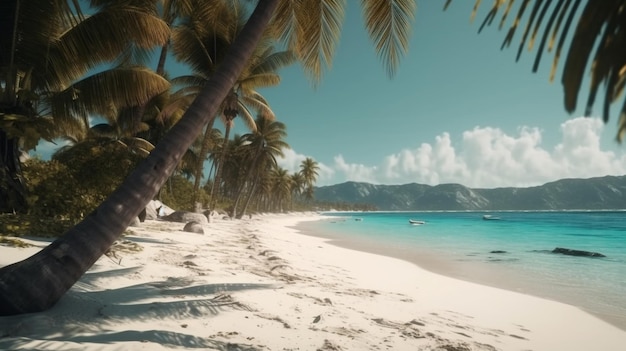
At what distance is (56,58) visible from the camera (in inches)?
272

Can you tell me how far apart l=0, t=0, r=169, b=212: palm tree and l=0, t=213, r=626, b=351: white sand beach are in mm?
2728

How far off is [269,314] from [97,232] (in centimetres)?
183

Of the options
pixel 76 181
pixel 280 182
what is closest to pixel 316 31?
pixel 76 181

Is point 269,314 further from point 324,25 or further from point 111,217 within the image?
point 324,25

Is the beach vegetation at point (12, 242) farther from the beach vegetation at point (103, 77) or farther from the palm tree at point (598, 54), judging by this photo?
the palm tree at point (598, 54)

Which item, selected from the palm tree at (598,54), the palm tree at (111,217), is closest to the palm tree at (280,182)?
the palm tree at (111,217)

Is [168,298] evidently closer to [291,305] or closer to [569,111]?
[291,305]

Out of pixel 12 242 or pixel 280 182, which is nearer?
pixel 12 242

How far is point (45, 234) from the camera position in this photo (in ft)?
19.3

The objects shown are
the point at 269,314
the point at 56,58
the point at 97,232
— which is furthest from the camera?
the point at 56,58

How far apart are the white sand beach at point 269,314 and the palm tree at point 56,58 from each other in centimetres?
273

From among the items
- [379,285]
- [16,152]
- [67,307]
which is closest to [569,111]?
[67,307]

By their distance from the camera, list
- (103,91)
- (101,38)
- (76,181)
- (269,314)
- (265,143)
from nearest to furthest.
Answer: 1. (269,314)
2. (101,38)
3. (103,91)
4. (76,181)
5. (265,143)

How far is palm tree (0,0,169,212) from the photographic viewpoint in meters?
6.24
